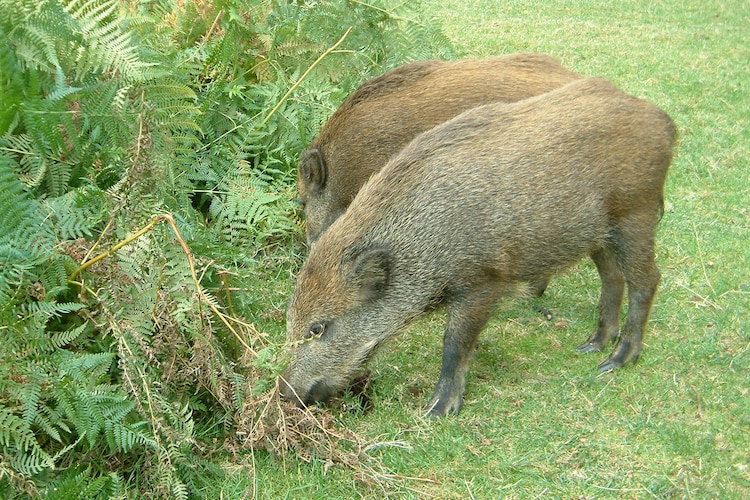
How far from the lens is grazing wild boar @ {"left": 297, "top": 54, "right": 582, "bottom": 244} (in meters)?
6.40

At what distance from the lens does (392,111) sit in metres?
6.52

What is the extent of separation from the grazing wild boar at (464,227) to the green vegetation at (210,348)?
12.1 inches

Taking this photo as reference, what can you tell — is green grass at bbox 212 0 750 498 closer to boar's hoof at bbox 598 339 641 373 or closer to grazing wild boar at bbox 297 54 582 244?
boar's hoof at bbox 598 339 641 373

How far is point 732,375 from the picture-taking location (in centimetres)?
530

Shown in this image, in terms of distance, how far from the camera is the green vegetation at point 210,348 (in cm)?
411

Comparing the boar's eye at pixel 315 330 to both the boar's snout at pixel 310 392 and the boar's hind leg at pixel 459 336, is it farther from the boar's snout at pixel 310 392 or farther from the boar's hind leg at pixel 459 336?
the boar's hind leg at pixel 459 336

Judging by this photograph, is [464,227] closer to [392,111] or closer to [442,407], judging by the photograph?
[442,407]

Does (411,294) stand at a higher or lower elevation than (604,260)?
higher

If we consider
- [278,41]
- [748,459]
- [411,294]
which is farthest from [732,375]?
[278,41]

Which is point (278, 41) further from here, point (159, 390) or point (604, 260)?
point (159, 390)

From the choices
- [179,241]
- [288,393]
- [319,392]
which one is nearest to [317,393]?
[319,392]

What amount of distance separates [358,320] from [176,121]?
1648mm

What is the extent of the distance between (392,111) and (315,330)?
6.95ft

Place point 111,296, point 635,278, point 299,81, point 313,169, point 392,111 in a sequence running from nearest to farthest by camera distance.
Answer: point 111,296 < point 635,278 < point 392,111 < point 313,169 < point 299,81
